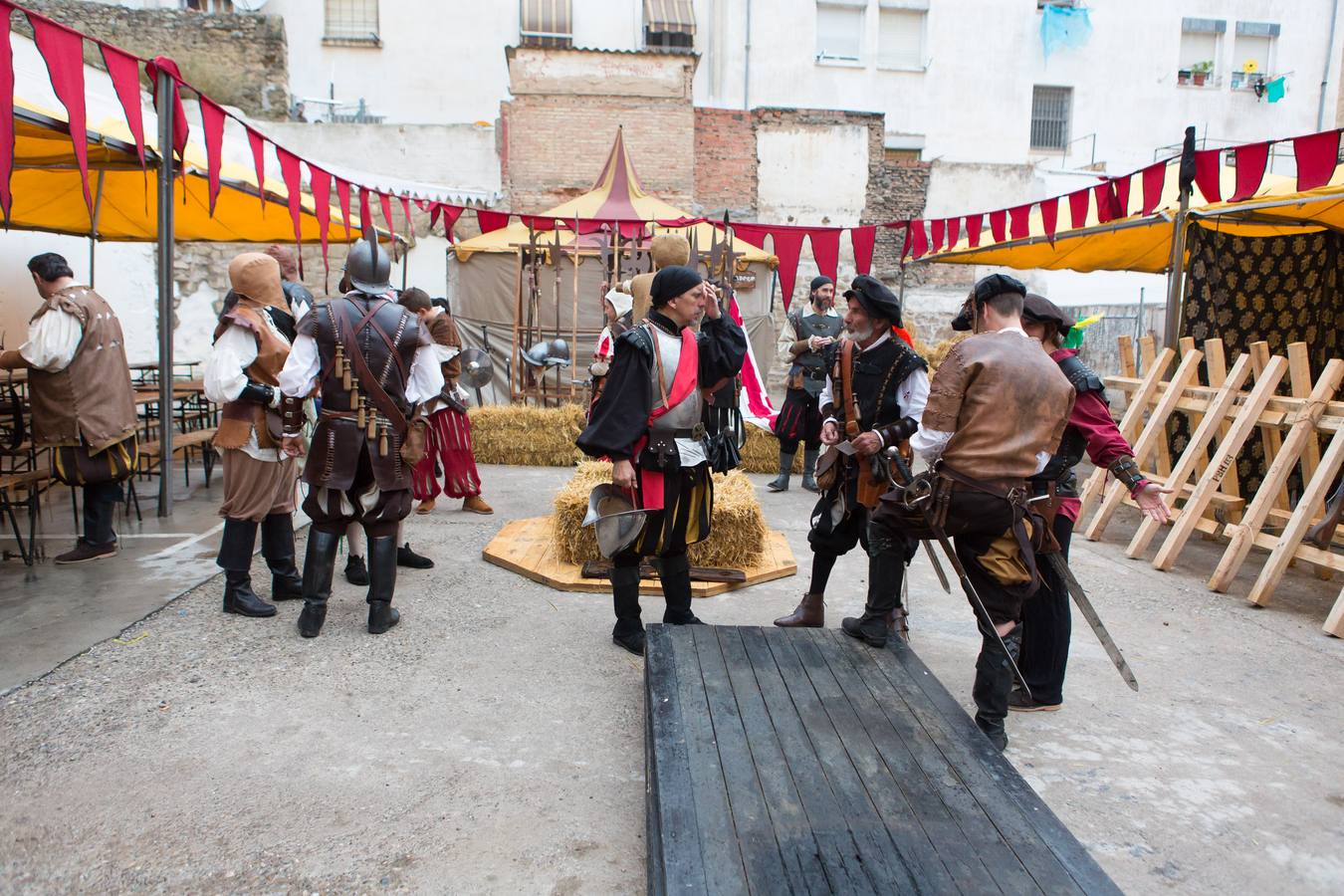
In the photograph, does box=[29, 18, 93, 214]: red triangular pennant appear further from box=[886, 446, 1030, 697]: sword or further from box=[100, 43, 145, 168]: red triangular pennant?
box=[886, 446, 1030, 697]: sword

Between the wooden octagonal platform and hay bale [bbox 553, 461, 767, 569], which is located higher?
hay bale [bbox 553, 461, 767, 569]

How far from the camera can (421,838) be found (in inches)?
97.8

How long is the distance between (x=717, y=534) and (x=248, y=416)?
2447 mm

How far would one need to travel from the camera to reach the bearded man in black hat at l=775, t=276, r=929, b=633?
356 centimetres

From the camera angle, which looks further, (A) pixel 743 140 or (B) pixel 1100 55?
(B) pixel 1100 55

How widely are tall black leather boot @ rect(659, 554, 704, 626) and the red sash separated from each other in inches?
13.5

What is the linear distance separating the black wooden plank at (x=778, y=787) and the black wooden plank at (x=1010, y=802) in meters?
0.50

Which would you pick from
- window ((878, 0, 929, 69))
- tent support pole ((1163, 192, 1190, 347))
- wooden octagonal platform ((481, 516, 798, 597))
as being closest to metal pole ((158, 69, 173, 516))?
wooden octagonal platform ((481, 516, 798, 597))

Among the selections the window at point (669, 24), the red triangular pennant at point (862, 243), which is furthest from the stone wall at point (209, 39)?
the red triangular pennant at point (862, 243)

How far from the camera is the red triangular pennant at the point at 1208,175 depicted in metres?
5.71

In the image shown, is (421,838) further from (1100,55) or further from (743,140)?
(1100,55)

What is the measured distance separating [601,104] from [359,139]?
446cm

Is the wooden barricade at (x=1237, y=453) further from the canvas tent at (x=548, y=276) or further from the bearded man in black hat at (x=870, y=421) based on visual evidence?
the canvas tent at (x=548, y=276)

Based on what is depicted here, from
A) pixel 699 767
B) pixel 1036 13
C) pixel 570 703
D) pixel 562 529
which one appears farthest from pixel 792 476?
pixel 1036 13
